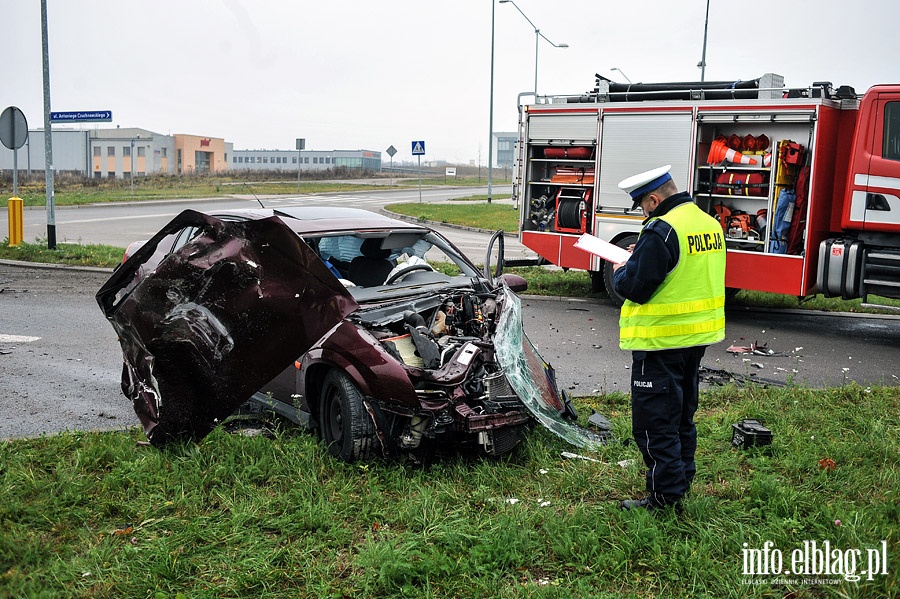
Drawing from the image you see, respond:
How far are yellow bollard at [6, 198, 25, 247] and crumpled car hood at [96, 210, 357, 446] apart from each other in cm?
1254

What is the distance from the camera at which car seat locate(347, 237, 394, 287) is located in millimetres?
6379

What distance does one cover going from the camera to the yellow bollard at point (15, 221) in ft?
51.0

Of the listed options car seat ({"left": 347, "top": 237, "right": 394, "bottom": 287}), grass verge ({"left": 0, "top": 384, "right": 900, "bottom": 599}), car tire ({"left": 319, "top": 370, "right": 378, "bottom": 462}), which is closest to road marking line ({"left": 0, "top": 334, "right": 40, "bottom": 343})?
grass verge ({"left": 0, "top": 384, "right": 900, "bottom": 599})

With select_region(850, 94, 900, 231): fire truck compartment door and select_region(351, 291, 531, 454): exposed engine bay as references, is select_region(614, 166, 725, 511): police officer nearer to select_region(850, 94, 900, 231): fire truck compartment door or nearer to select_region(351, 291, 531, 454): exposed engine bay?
select_region(351, 291, 531, 454): exposed engine bay

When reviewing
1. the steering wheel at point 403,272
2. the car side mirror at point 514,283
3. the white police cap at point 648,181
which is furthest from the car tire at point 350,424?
the white police cap at point 648,181

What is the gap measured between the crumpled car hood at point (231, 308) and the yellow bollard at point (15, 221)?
494 inches

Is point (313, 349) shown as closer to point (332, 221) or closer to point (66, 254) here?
point (332, 221)

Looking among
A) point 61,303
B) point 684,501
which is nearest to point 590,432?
point 684,501

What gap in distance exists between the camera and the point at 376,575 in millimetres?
3732

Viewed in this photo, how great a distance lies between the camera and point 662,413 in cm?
420

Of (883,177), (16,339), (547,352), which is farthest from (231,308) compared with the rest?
(883,177)

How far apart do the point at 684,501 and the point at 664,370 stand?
0.72 metres

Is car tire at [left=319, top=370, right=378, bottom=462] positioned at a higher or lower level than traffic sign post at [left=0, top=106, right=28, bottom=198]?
lower

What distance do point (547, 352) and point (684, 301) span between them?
174 inches
